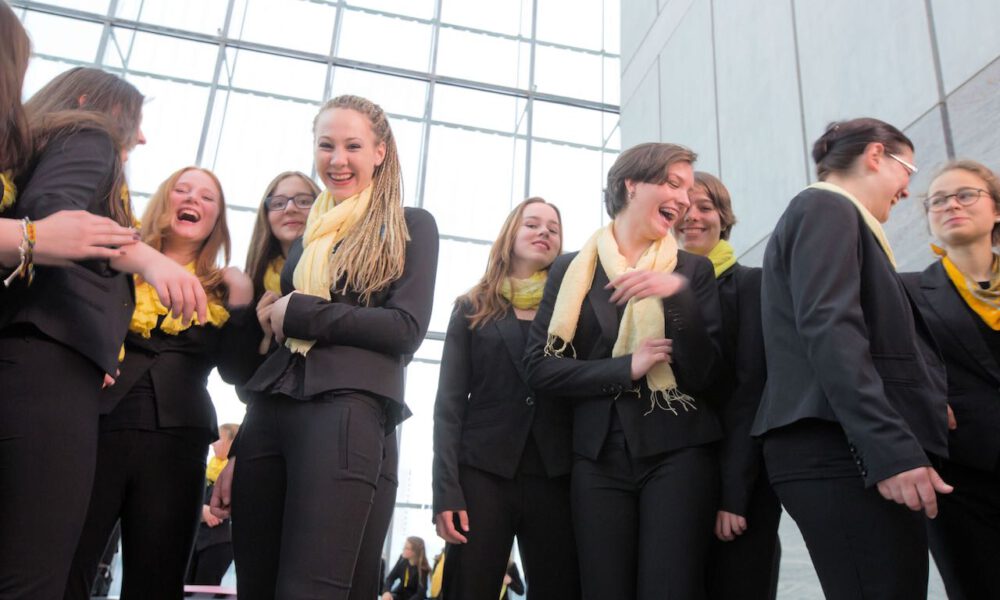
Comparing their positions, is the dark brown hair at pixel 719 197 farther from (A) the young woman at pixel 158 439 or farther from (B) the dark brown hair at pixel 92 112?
(B) the dark brown hair at pixel 92 112

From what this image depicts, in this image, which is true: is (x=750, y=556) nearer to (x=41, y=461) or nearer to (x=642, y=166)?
(x=642, y=166)

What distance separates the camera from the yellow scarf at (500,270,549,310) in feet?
7.86

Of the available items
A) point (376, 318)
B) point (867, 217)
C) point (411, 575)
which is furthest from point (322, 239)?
point (411, 575)

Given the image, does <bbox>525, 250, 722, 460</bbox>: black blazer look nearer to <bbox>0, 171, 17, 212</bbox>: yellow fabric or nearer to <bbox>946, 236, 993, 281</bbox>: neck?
<bbox>946, 236, 993, 281</bbox>: neck

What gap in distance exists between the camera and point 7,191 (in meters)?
1.35

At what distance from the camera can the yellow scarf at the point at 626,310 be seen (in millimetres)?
1867

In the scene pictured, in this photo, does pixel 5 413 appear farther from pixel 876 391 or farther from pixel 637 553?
pixel 876 391

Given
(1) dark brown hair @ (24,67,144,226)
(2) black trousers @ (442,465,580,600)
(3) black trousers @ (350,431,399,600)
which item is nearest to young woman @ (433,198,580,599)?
(2) black trousers @ (442,465,580,600)

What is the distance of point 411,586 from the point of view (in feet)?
23.9

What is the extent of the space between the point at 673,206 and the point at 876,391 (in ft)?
2.68

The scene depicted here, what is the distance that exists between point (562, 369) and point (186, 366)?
0.91 meters

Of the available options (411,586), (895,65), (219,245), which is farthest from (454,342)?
(411,586)

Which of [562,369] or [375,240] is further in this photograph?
[562,369]

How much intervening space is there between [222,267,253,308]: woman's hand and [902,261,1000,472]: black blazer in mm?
1770
